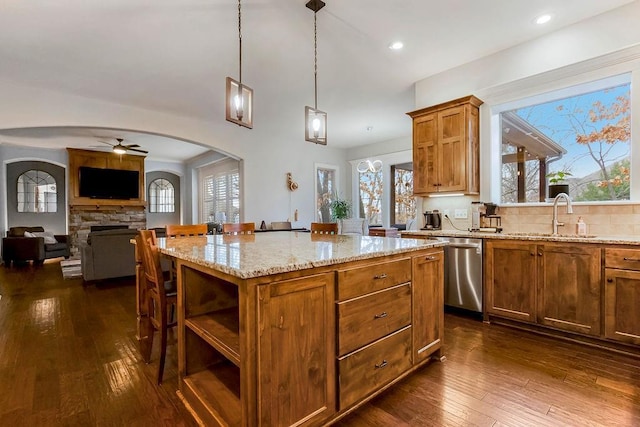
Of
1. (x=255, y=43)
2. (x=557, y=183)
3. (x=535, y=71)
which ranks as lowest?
(x=557, y=183)

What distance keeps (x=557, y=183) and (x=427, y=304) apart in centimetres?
227

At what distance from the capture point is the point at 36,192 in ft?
29.3

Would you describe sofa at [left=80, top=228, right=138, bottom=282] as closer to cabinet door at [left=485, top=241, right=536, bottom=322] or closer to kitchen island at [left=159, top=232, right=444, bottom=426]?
kitchen island at [left=159, top=232, right=444, bottom=426]

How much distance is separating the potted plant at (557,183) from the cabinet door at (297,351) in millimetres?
2844

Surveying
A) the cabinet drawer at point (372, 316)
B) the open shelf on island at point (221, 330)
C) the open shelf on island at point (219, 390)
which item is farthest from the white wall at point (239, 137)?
the cabinet drawer at point (372, 316)

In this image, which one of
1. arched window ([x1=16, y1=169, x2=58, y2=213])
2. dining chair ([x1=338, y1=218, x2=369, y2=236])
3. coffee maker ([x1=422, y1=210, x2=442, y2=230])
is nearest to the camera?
coffee maker ([x1=422, y1=210, x2=442, y2=230])

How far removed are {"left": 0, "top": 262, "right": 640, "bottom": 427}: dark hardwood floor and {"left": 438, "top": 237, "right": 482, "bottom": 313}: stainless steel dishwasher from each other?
0.81ft

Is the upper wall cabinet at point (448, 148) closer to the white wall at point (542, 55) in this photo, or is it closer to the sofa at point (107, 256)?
the white wall at point (542, 55)

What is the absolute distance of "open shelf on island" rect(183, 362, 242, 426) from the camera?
60.1 inches

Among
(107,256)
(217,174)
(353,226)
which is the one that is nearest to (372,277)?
(353,226)

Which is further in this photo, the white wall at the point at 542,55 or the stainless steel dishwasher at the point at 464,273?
the stainless steel dishwasher at the point at 464,273

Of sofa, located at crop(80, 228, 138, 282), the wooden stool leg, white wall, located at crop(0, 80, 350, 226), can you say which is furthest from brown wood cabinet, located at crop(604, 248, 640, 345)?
sofa, located at crop(80, 228, 138, 282)

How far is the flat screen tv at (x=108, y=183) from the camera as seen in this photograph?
7.86 meters

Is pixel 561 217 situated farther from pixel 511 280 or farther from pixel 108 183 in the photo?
pixel 108 183
